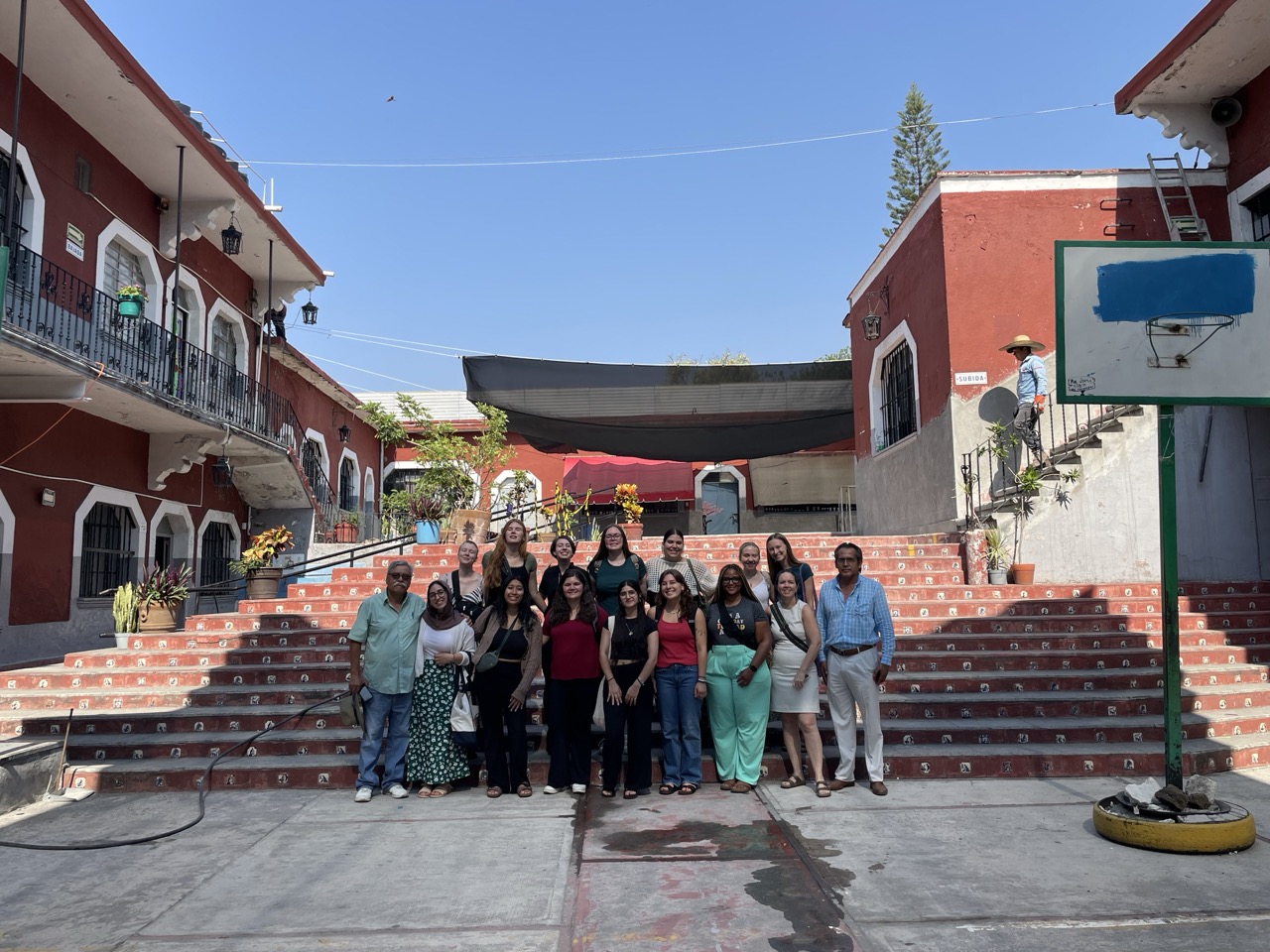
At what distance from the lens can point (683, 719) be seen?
19.2 ft

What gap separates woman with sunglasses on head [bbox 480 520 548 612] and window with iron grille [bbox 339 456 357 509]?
54.5 ft

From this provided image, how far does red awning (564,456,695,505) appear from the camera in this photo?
20.5 meters

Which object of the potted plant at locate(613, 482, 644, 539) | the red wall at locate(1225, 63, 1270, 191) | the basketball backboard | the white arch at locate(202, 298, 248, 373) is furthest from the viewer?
the white arch at locate(202, 298, 248, 373)

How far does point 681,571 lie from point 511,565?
1.33m

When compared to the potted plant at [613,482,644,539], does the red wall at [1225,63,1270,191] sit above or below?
above

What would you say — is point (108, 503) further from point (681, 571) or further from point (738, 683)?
point (738, 683)

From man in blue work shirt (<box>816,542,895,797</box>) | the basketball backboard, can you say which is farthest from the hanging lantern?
the basketball backboard

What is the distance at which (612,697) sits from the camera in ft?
18.8

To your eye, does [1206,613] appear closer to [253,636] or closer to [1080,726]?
[1080,726]

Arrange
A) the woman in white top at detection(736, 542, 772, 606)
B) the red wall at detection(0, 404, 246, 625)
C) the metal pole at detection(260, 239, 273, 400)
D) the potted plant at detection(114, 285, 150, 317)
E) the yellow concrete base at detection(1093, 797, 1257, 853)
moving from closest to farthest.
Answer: the yellow concrete base at detection(1093, 797, 1257, 853)
the woman in white top at detection(736, 542, 772, 606)
the red wall at detection(0, 404, 246, 625)
the potted plant at detection(114, 285, 150, 317)
the metal pole at detection(260, 239, 273, 400)

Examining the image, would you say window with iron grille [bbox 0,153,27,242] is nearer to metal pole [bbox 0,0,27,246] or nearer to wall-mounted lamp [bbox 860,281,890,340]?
metal pole [bbox 0,0,27,246]

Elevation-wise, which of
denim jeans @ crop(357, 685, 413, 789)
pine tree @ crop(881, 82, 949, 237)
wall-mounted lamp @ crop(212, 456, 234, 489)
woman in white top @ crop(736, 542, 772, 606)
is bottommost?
denim jeans @ crop(357, 685, 413, 789)

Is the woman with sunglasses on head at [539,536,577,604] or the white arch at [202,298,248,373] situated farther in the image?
the white arch at [202,298,248,373]

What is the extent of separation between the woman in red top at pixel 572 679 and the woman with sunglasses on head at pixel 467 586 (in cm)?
64
